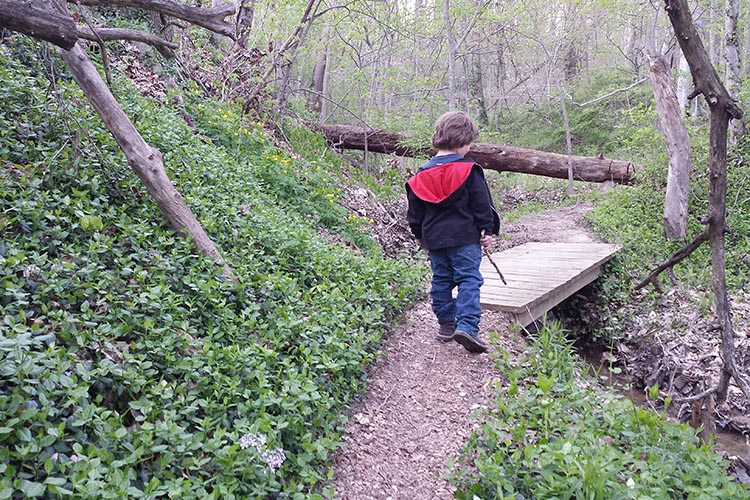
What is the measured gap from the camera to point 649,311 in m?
7.30

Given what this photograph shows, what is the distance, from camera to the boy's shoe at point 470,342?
430 cm

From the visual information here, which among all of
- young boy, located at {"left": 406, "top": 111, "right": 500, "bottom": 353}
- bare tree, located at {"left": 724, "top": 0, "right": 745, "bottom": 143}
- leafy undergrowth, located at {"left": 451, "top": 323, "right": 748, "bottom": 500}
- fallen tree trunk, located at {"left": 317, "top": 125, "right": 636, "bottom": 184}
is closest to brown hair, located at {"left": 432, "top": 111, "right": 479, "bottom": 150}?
young boy, located at {"left": 406, "top": 111, "right": 500, "bottom": 353}

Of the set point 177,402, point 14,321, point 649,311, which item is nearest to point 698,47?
point 177,402

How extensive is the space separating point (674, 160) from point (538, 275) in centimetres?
470

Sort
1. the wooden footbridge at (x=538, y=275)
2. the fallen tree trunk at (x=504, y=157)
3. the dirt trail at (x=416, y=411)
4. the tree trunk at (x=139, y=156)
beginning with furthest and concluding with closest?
the fallen tree trunk at (x=504, y=157) < the wooden footbridge at (x=538, y=275) < the tree trunk at (x=139, y=156) < the dirt trail at (x=416, y=411)

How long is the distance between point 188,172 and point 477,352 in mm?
3615

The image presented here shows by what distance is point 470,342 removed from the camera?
14.2 feet

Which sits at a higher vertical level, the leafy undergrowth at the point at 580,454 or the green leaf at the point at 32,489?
the green leaf at the point at 32,489

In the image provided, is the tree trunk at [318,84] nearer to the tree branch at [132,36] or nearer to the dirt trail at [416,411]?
the tree branch at [132,36]

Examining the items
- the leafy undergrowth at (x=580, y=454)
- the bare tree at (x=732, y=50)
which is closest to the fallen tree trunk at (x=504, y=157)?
the bare tree at (x=732, y=50)

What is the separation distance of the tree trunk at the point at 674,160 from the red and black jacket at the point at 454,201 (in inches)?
254

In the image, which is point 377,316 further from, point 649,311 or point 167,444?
point 649,311

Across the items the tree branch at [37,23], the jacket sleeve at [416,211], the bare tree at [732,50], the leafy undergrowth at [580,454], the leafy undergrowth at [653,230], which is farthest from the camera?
the bare tree at [732,50]

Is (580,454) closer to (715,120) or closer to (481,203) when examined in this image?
(715,120)
